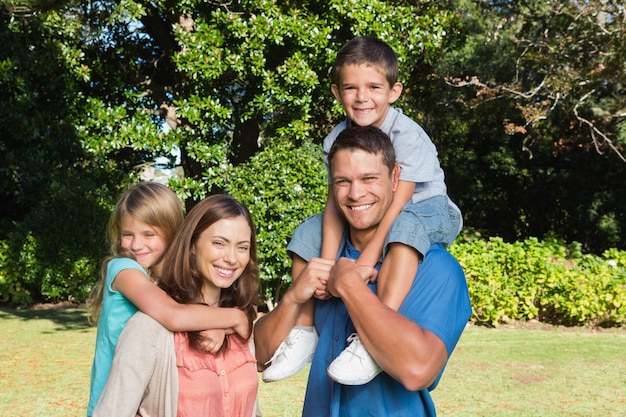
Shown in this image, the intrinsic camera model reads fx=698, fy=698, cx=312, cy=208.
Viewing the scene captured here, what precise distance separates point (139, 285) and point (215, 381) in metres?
0.47

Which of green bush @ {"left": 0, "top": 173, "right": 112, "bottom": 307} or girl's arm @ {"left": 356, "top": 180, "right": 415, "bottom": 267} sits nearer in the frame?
girl's arm @ {"left": 356, "top": 180, "right": 415, "bottom": 267}

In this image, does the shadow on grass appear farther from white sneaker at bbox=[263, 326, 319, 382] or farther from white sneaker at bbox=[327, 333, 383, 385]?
white sneaker at bbox=[327, 333, 383, 385]

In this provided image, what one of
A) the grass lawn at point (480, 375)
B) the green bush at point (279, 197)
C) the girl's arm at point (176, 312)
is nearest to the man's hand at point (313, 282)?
the girl's arm at point (176, 312)

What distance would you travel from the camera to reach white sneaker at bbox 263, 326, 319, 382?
2383 millimetres

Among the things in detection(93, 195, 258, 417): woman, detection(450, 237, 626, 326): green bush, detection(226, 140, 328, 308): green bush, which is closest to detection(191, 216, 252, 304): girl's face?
detection(93, 195, 258, 417): woman

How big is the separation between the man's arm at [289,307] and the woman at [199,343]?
0.06 m

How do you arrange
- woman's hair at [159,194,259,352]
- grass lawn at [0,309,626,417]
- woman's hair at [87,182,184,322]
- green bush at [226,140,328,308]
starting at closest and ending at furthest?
woman's hair at [159,194,259,352], woman's hair at [87,182,184,322], grass lawn at [0,309,626,417], green bush at [226,140,328,308]

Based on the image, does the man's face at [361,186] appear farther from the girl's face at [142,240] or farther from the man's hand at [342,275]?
the girl's face at [142,240]

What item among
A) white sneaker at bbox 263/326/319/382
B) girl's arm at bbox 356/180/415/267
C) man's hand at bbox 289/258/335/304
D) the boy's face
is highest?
the boy's face

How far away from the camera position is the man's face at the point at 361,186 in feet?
7.64

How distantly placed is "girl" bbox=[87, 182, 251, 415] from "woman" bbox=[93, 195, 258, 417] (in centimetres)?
4

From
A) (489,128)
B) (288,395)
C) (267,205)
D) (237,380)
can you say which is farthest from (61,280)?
(489,128)

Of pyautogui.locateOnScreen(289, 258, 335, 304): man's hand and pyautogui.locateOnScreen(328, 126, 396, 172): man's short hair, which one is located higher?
pyautogui.locateOnScreen(328, 126, 396, 172): man's short hair

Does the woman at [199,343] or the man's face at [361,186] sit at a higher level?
the man's face at [361,186]
